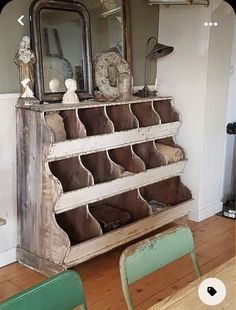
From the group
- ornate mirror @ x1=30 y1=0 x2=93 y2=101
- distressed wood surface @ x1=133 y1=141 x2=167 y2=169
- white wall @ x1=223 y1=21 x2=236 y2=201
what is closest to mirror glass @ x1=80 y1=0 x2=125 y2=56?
ornate mirror @ x1=30 y1=0 x2=93 y2=101

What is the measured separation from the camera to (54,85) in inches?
105

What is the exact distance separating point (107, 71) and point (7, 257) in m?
1.43

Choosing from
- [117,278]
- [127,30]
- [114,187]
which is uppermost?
[127,30]

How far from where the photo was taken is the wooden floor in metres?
2.33

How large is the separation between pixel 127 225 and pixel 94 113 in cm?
79

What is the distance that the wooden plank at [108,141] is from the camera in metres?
2.37

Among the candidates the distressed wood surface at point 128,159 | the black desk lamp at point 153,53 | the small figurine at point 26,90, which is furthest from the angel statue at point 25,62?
the black desk lamp at point 153,53

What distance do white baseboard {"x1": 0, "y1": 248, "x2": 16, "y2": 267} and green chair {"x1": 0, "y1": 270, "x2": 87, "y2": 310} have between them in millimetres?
1580

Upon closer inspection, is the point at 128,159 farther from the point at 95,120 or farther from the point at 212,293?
the point at 212,293

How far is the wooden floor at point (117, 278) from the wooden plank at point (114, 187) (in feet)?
1.53

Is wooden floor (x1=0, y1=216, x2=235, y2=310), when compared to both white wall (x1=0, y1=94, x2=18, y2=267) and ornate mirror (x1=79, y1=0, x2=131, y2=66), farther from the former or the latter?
ornate mirror (x1=79, y1=0, x2=131, y2=66)

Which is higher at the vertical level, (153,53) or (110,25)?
(110,25)

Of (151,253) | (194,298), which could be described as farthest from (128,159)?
(194,298)

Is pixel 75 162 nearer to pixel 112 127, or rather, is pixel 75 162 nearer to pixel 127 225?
pixel 112 127
